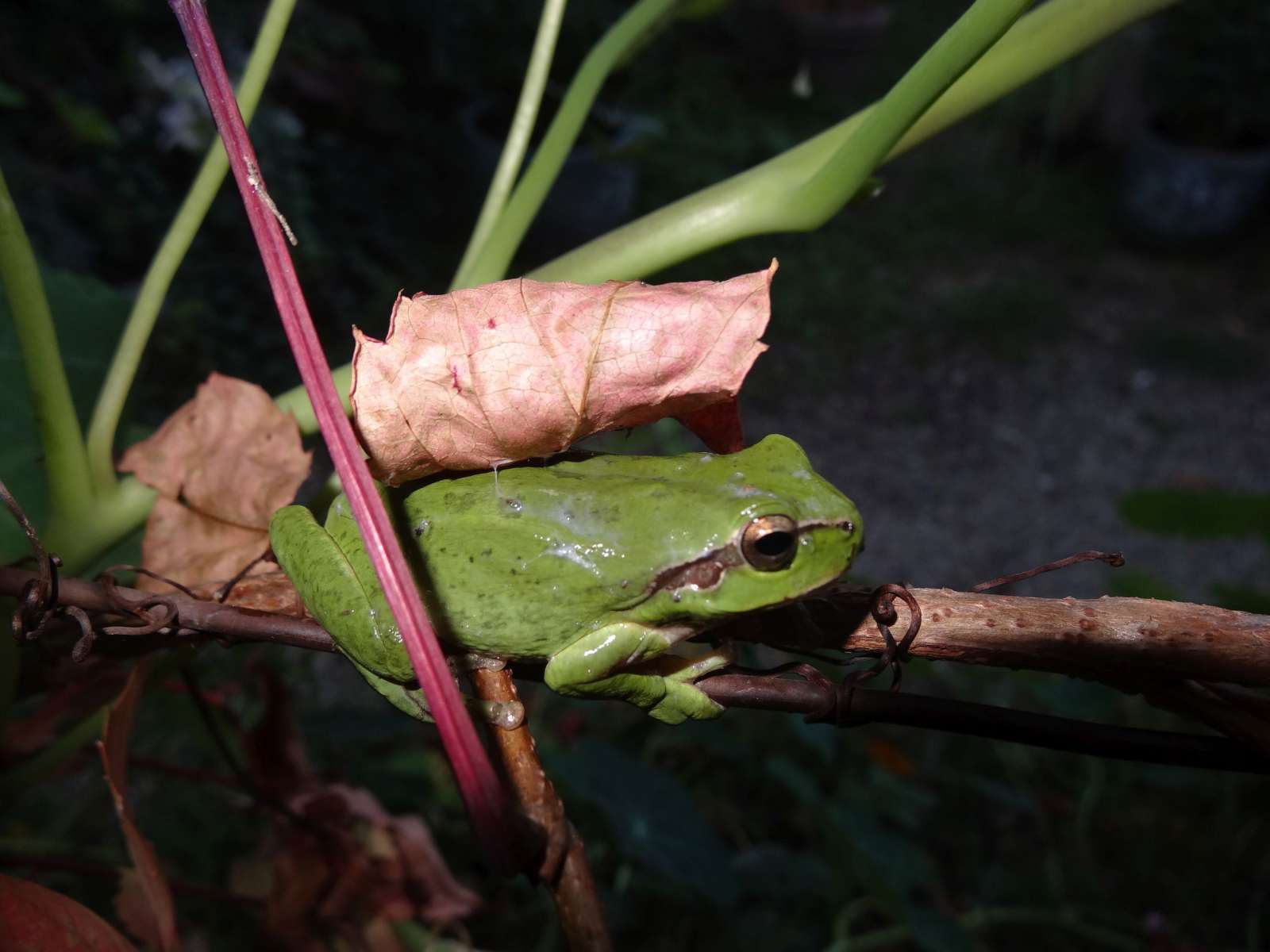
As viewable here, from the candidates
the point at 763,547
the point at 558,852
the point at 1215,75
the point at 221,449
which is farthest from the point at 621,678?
the point at 1215,75

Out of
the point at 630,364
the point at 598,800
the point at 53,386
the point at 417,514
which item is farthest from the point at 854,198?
the point at 598,800

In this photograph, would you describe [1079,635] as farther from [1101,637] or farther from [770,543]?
[770,543]

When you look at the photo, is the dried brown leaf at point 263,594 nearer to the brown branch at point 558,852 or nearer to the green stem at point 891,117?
the brown branch at point 558,852

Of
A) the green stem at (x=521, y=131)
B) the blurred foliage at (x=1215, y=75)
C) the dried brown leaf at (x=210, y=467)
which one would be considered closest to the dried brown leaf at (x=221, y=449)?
the dried brown leaf at (x=210, y=467)

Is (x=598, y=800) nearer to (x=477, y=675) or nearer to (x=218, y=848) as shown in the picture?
(x=218, y=848)

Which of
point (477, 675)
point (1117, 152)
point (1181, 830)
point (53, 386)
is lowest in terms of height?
point (1181, 830)
